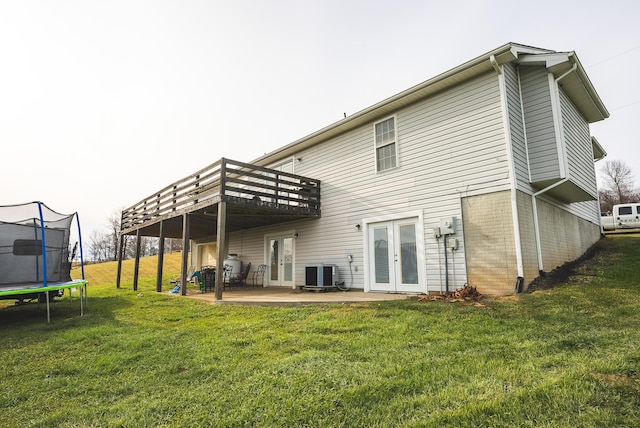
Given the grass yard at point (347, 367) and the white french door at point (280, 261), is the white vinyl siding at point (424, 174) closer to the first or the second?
the white french door at point (280, 261)

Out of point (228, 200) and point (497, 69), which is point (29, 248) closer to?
point (228, 200)

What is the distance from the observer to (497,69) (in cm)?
693

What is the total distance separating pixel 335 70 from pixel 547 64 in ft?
18.9

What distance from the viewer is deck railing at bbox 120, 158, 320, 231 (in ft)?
28.3

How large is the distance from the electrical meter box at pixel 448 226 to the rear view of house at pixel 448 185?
0.08 feet

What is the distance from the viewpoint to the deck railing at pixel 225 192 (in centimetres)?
862

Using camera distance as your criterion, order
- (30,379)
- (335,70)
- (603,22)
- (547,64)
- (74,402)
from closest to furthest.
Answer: (74,402) < (30,379) < (547,64) < (603,22) < (335,70)

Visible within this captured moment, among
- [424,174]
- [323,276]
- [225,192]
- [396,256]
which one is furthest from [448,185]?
[225,192]

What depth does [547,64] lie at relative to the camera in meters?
7.11

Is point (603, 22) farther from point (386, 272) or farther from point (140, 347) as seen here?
point (140, 347)

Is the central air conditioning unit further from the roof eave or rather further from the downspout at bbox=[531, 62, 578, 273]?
the downspout at bbox=[531, 62, 578, 273]

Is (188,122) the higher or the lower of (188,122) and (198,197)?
the higher

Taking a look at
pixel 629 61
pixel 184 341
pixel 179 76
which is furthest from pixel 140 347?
pixel 629 61

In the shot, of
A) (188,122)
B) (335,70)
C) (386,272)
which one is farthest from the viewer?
(188,122)
